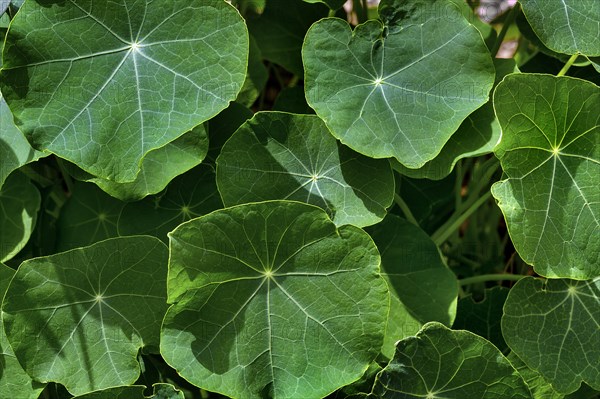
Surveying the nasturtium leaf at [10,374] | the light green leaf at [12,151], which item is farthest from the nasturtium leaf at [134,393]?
the light green leaf at [12,151]

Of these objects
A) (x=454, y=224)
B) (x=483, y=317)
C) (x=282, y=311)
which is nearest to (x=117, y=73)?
(x=282, y=311)

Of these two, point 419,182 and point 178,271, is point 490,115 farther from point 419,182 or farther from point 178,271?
point 178,271

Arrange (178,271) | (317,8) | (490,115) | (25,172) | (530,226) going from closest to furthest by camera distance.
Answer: (178,271) → (530,226) → (490,115) → (25,172) → (317,8)

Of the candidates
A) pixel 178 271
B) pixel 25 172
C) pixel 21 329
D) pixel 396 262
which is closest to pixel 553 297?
pixel 396 262

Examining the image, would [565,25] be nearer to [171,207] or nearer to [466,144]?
[466,144]

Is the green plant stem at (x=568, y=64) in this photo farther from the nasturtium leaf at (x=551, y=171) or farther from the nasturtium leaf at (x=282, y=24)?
the nasturtium leaf at (x=282, y=24)

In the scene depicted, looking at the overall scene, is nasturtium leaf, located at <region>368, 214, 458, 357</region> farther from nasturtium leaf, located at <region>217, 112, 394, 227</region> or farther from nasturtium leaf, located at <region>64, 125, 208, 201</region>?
nasturtium leaf, located at <region>64, 125, 208, 201</region>
